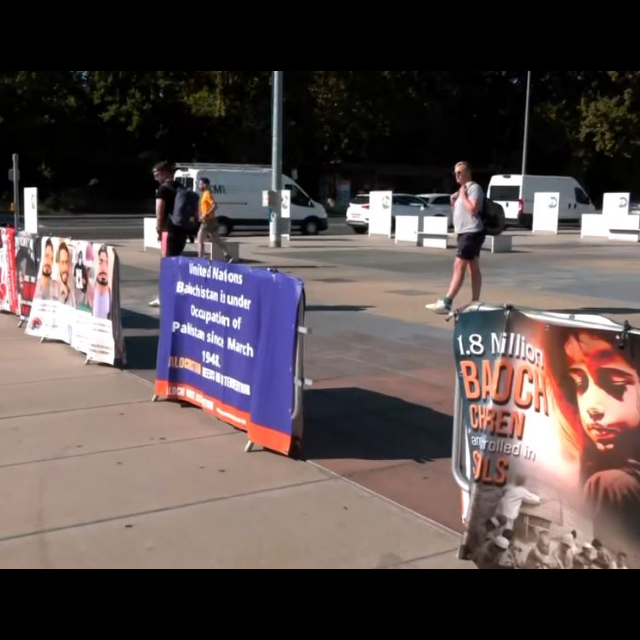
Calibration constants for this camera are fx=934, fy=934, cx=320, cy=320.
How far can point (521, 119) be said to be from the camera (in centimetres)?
6125

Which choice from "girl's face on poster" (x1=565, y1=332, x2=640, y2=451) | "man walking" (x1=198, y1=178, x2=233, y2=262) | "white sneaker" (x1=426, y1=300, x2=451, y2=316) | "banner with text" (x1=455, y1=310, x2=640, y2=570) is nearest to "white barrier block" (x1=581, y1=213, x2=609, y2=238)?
"man walking" (x1=198, y1=178, x2=233, y2=262)

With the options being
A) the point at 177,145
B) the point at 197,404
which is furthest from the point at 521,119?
the point at 197,404

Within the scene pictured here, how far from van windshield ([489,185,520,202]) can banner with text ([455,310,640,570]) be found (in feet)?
115

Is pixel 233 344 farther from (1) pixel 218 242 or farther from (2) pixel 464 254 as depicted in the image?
(1) pixel 218 242

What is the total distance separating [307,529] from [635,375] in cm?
186

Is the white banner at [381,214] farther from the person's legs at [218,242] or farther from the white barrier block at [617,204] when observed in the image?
the person's legs at [218,242]

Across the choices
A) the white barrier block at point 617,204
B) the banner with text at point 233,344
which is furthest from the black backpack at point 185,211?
the white barrier block at point 617,204

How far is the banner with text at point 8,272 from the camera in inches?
422

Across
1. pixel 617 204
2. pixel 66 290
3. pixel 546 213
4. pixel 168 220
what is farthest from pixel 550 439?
pixel 546 213

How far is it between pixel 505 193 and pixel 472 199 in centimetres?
2907

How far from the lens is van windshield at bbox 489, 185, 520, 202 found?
126 ft

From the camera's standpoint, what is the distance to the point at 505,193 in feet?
128

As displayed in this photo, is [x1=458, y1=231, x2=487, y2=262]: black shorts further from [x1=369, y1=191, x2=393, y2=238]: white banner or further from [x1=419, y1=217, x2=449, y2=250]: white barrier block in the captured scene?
[x1=369, y1=191, x2=393, y2=238]: white banner
